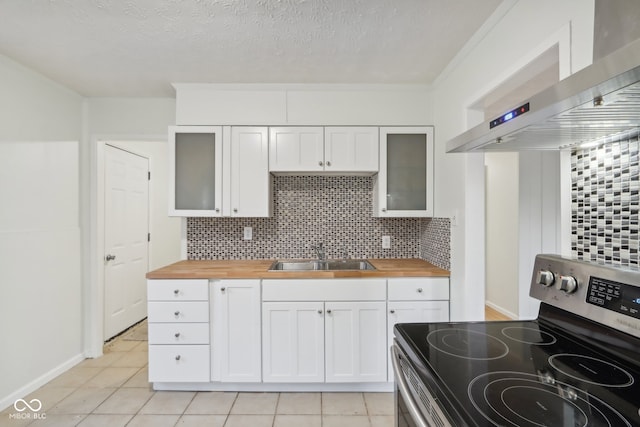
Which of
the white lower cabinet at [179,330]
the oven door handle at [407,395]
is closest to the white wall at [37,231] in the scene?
the white lower cabinet at [179,330]

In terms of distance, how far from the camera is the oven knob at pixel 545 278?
1.25 metres

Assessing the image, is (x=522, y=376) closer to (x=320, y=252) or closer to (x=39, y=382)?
(x=320, y=252)

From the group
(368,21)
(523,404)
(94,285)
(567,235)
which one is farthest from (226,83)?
(523,404)

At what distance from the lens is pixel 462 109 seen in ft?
6.92

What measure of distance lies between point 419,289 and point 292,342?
38.3 inches

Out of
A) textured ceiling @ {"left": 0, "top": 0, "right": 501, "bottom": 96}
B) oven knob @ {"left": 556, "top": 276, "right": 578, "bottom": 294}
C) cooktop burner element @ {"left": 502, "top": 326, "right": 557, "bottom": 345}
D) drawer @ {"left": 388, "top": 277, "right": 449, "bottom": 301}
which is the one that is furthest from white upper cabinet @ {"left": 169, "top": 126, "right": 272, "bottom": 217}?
oven knob @ {"left": 556, "top": 276, "right": 578, "bottom": 294}

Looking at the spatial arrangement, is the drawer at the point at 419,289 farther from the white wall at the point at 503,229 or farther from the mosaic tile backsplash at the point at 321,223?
the white wall at the point at 503,229

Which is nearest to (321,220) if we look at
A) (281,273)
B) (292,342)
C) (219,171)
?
(281,273)

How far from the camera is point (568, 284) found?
117 centimetres

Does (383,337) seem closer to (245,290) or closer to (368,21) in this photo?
(245,290)

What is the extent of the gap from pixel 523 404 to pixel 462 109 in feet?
5.92

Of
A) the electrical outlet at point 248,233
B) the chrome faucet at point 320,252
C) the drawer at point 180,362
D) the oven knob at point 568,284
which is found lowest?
the drawer at point 180,362

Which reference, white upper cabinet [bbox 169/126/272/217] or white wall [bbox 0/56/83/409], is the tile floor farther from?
white upper cabinet [bbox 169/126/272/217]

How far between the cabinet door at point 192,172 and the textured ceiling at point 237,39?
449 millimetres
